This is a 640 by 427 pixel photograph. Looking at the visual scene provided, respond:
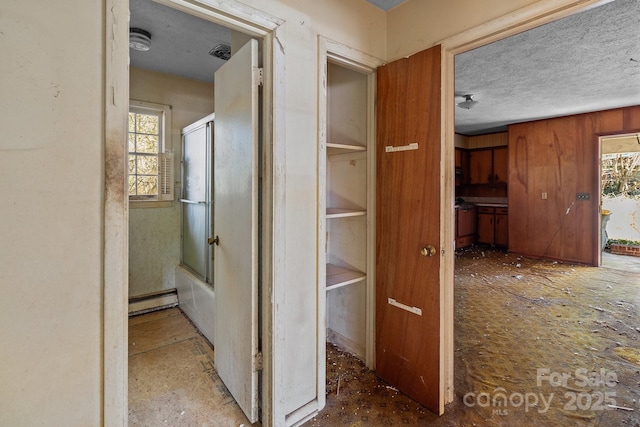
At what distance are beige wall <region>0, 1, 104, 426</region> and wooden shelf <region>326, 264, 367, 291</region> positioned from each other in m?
1.25

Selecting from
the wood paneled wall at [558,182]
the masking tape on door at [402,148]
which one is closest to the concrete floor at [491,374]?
the masking tape on door at [402,148]

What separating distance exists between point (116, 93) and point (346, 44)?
52.4 inches

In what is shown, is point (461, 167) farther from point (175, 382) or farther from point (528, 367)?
point (175, 382)

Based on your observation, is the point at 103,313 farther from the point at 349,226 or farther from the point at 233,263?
the point at 349,226

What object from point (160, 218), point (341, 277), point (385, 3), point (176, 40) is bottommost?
point (341, 277)

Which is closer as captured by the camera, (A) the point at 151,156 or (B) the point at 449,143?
(B) the point at 449,143

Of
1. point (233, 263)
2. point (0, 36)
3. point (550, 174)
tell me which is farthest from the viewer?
point (550, 174)

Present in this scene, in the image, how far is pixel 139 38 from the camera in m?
2.39

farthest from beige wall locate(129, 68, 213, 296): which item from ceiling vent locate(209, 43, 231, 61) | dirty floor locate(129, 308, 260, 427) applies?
ceiling vent locate(209, 43, 231, 61)

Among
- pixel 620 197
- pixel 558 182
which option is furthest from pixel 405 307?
pixel 620 197

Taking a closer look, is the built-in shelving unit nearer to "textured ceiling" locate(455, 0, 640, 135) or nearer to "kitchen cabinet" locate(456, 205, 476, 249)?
"textured ceiling" locate(455, 0, 640, 135)

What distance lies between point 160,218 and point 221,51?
192 cm

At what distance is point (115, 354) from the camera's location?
3.58 feet

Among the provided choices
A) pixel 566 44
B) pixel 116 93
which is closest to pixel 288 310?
pixel 116 93
